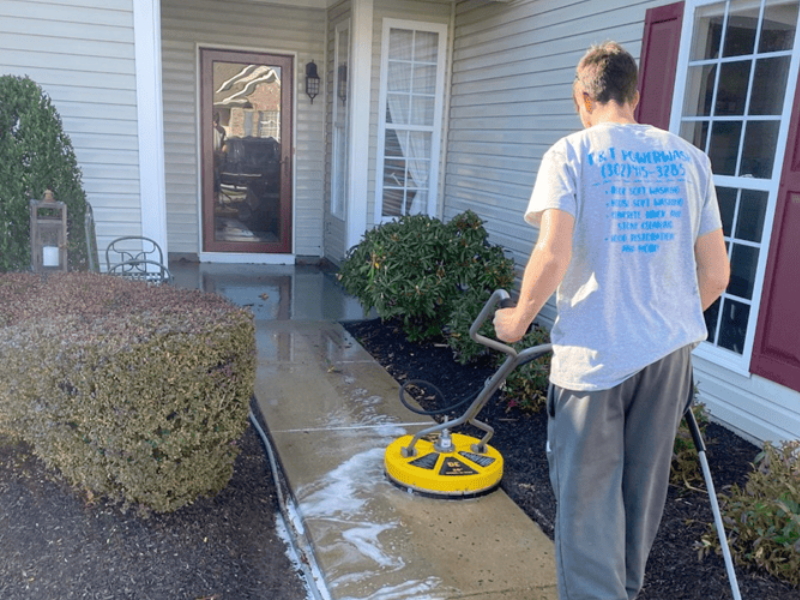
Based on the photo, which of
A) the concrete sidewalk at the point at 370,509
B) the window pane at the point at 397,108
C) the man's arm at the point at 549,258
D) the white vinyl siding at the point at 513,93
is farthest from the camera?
the window pane at the point at 397,108

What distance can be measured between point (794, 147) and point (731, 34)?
87 cm

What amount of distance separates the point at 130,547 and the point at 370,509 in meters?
0.98

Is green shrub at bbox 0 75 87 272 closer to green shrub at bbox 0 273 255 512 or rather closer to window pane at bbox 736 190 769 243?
green shrub at bbox 0 273 255 512

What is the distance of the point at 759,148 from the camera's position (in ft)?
12.9

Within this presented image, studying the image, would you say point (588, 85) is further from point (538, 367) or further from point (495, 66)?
point (495, 66)

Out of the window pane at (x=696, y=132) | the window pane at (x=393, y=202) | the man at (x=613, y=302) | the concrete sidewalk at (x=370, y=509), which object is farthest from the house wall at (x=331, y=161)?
the man at (x=613, y=302)

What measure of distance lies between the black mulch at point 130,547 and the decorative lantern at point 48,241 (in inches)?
50.7

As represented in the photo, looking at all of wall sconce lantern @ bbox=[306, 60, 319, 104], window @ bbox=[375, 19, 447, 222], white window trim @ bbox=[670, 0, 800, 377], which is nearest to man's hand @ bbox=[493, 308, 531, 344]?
white window trim @ bbox=[670, 0, 800, 377]

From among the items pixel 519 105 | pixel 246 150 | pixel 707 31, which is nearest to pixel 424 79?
pixel 519 105

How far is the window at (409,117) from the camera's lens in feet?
24.6

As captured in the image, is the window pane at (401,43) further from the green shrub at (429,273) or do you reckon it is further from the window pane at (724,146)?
the window pane at (724,146)

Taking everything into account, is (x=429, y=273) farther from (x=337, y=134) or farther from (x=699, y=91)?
(x=337, y=134)

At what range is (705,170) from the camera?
7.01ft

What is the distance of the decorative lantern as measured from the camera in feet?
13.7
